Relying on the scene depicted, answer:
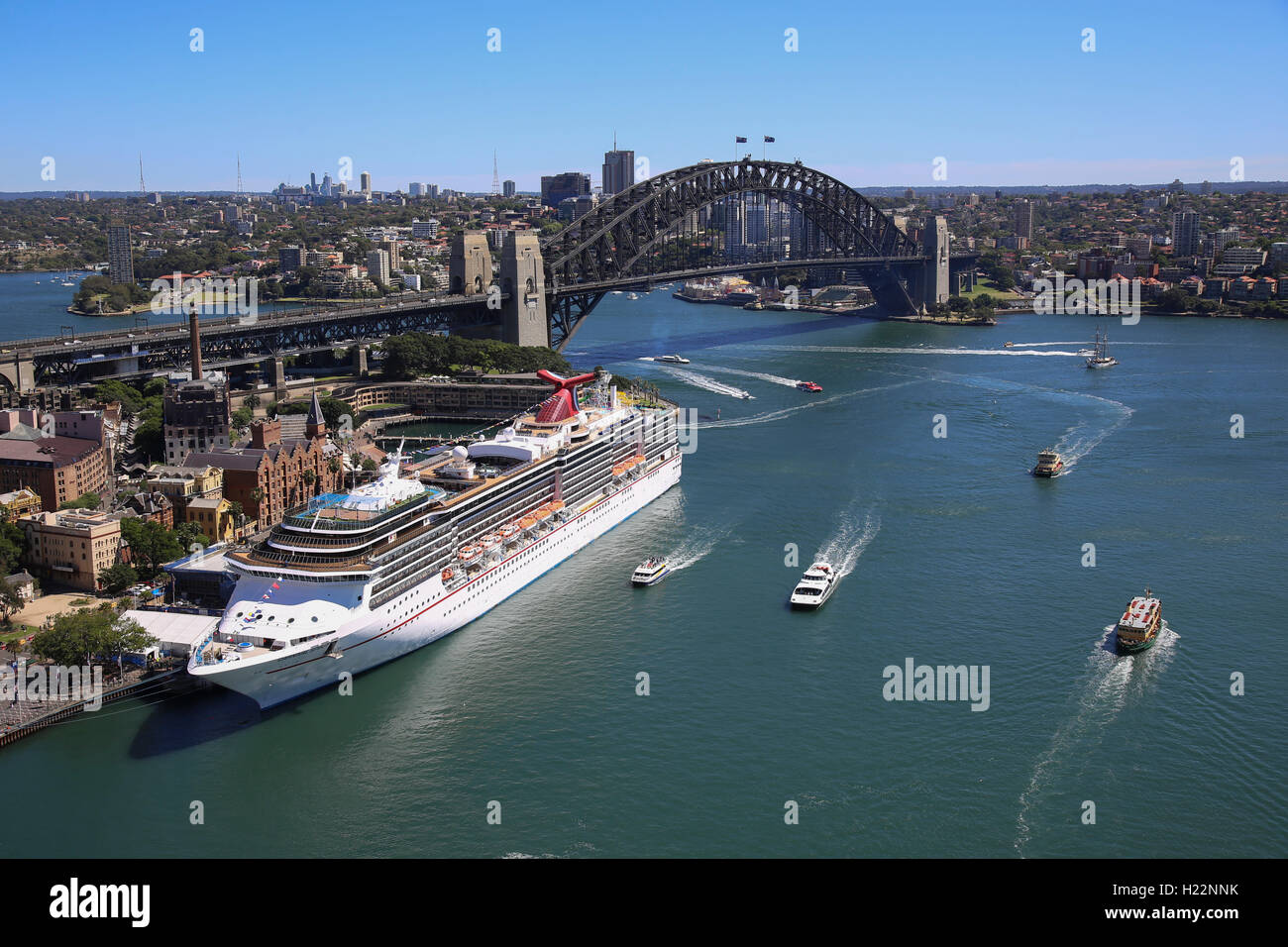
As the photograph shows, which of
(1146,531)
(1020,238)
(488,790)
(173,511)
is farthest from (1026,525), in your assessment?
(1020,238)

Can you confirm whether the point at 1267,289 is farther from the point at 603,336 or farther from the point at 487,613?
the point at 487,613

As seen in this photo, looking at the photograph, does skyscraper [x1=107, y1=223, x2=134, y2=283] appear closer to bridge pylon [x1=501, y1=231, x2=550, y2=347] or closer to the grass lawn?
bridge pylon [x1=501, y1=231, x2=550, y2=347]

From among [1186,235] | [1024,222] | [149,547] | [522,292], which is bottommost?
[149,547]

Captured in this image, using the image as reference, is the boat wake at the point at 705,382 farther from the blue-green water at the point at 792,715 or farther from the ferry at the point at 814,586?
the ferry at the point at 814,586

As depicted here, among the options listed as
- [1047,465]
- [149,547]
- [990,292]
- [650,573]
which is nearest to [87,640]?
[149,547]

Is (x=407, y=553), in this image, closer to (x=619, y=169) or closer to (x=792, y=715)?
(x=792, y=715)

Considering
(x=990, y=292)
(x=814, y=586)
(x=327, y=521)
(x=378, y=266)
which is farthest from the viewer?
(x=378, y=266)
